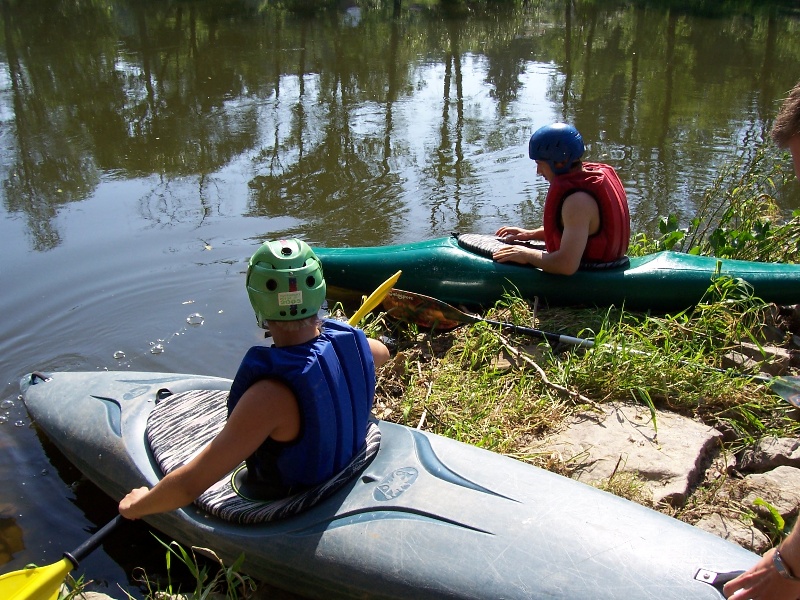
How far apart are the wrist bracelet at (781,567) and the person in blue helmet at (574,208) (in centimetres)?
270

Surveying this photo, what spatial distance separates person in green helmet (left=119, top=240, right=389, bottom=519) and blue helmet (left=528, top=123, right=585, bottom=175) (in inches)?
81.1

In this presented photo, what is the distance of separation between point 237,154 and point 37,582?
611 centimetres

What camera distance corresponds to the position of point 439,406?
3.47 metres

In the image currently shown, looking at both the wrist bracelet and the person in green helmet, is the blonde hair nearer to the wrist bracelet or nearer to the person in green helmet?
the person in green helmet

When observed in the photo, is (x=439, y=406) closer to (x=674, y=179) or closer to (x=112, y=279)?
(x=112, y=279)

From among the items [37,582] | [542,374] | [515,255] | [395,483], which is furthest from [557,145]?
[37,582]

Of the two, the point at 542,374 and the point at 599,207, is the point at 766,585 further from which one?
the point at 599,207

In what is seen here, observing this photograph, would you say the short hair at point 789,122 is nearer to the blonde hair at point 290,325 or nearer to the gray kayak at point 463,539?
the gray kayak at point 463,539

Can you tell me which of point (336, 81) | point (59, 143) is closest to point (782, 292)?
point (59, 143)

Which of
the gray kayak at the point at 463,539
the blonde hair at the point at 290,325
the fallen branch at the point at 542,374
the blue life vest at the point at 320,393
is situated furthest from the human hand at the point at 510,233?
the blonde hair at the point at 290,325

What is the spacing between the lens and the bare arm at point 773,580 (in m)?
1.53

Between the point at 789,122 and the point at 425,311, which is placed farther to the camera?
the point at 425,311

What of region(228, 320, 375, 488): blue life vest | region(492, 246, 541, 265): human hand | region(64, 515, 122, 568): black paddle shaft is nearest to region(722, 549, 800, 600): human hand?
region(228, 320, 375, 488): blue life vest

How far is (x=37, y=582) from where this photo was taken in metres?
2.41
